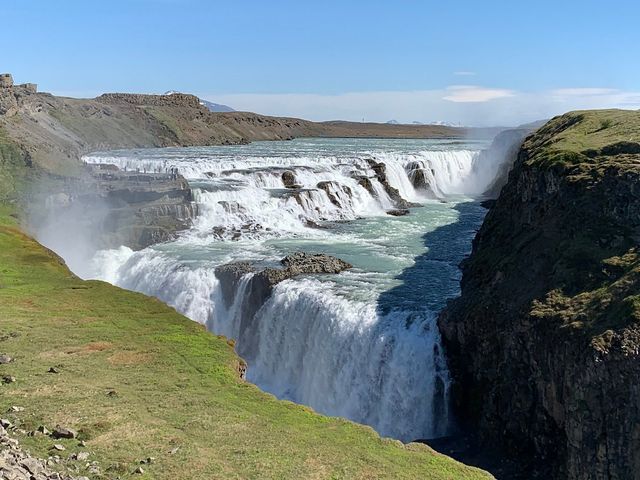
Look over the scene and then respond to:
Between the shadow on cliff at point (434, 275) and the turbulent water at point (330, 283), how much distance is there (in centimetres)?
8

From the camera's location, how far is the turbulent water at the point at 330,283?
22594 millimetres

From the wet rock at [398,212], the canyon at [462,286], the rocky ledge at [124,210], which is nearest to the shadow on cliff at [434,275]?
the canyon at [462,286]

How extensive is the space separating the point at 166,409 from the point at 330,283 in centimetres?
1448

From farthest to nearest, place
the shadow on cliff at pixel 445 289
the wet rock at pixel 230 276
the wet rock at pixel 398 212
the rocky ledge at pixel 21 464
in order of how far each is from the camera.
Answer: the wet rock at pixel 398 212 → the wet rock at pixel 230 276 → the shadow on cliff at pixel 445 289 → the rocky ledge at pixel 21 464

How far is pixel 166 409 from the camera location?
1458 centimetres

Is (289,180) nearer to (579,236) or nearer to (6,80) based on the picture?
(579,236)

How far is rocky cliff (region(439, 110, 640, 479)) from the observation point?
604 inches

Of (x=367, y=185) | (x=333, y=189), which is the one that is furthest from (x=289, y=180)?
(x=367, y=185)

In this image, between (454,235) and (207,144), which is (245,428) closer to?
(454,235)

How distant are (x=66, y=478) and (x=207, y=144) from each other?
10828 cm

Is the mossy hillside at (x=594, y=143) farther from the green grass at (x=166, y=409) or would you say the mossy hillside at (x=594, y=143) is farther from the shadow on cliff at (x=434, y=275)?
the green grass at (x=166, y=409)

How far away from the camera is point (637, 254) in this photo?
725 inches

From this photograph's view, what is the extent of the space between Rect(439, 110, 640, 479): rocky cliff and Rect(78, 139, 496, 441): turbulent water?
1.91 meters

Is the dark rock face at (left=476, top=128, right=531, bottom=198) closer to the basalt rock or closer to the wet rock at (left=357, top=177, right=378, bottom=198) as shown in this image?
the wet rock at (left=357, top=177, right=378, bottom=198)
